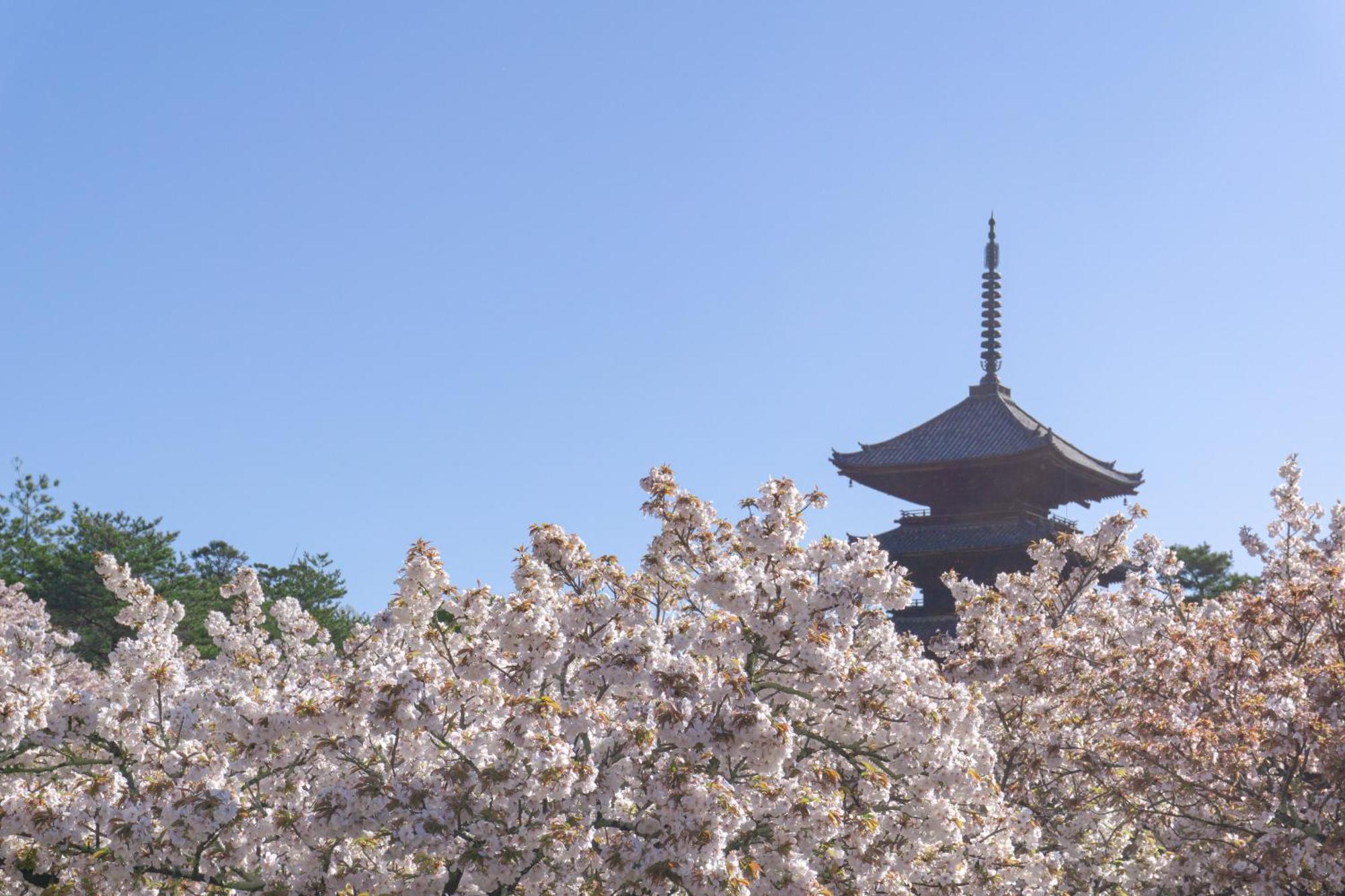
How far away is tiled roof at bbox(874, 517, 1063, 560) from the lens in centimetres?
3528

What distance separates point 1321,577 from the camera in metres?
12.4

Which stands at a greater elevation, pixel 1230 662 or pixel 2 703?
pixel 1230 662

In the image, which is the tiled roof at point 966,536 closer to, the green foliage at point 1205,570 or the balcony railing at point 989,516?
the balcony railing at point 989,516

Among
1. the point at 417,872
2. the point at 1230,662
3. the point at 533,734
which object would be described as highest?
the point at 1230,662

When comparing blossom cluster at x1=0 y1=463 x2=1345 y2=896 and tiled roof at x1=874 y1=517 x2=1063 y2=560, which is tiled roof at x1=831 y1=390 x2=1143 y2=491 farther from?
blossom cluster at x1=0 y1=463 x2=1345 y2=896

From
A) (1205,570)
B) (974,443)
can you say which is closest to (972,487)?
(974,443)

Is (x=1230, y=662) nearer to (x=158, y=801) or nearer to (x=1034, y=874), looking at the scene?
(x=1034, y=874)

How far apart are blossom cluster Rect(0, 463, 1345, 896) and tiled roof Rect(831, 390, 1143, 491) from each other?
22927 millimetres

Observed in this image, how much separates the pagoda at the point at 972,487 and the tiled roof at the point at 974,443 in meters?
0.04

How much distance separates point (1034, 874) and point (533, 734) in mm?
5577

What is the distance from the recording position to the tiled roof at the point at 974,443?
120 feet

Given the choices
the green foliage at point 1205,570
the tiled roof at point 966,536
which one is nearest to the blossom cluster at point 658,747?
the tiled roof at point 966,536

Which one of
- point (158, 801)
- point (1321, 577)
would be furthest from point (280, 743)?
point (1321, 577)

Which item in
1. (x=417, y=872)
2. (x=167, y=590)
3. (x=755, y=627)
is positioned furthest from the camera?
(x=167, y=590)
